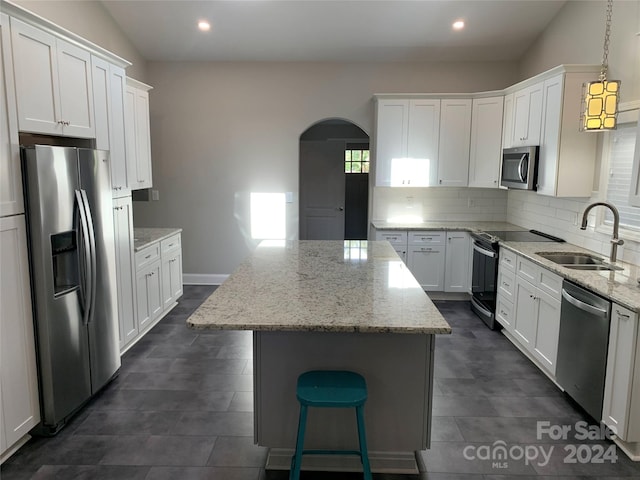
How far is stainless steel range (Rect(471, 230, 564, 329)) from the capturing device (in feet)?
14.5

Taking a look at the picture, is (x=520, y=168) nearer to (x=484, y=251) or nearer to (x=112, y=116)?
(x=484, y=251)

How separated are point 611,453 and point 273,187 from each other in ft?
14.9

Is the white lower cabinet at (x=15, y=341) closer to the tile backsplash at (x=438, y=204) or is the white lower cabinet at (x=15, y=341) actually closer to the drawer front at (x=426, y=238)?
the drawer front at (x=426, y=238)

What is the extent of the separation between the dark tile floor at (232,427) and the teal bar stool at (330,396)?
0.41m

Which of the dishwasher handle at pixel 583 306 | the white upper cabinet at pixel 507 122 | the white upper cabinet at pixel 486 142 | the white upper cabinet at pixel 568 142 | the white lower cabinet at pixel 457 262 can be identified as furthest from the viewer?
the white lower cabinet at pixel 457 262

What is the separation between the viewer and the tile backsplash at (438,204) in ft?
19.1

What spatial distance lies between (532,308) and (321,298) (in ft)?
7.30

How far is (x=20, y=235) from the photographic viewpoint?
2445 millimetres

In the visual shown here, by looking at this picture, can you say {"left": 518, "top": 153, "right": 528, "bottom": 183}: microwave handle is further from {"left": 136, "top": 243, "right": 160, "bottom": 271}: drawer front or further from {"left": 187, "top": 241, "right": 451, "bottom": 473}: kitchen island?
{"left": 136, "top": 243, "right": 160, "bottom": 271}: drawer front

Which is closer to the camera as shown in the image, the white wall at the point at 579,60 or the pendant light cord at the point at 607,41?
the white wall at the point at 579,60

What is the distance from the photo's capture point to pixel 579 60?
4.22 meters

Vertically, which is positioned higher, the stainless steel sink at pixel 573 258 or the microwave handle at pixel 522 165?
the microwave handle at pixel 522 165

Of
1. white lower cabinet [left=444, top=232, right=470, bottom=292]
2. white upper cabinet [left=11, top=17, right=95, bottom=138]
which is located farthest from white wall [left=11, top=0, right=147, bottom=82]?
white lower cabinet [left=444, top=232, right=470, bottom=292]

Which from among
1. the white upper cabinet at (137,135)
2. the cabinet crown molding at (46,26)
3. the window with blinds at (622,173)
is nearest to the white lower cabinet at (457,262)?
the window with blinds at (622,173)
